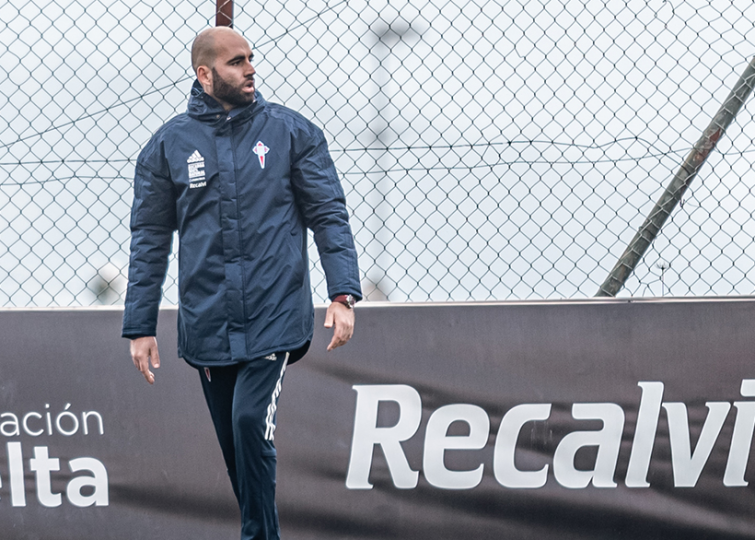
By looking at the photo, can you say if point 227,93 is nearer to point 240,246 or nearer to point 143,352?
point 240,246

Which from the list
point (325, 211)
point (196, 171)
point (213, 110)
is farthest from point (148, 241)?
point (325, 211)

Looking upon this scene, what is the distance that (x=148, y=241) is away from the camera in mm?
2852

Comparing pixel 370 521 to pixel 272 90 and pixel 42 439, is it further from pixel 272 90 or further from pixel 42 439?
pixel 272 90

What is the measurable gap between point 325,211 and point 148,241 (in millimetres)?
631

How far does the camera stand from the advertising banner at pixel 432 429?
136 inches

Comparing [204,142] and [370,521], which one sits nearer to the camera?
[204,142]

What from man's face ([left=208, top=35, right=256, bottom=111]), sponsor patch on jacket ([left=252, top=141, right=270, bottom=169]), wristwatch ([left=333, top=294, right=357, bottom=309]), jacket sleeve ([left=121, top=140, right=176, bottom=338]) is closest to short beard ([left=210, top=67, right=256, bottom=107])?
man's face ([left=208, top=35, right=256, bottom=111])

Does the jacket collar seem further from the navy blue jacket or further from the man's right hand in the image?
the man's right hand

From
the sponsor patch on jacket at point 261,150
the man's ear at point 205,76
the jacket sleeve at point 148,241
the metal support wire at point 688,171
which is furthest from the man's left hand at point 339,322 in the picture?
the metal support wire at point 688,171

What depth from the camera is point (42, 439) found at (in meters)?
3.56

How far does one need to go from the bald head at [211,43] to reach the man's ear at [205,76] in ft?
0.04

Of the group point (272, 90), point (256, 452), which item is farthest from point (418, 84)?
point (256, 452)

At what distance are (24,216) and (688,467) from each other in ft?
9.92

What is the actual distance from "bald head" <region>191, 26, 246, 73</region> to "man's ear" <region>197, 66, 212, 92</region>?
0.04 feet
